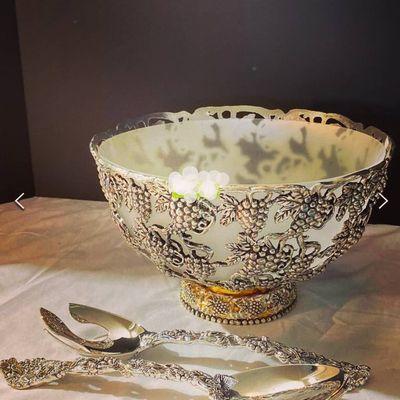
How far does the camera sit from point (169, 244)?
43cm

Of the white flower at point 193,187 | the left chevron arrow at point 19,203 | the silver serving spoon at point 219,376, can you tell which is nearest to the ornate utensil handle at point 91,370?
the silver serving spoon at point 219,376

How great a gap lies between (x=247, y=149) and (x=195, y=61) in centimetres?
14

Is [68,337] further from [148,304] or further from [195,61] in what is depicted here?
[195,61]

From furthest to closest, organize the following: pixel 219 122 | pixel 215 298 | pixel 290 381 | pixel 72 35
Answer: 1. pixel 72 35
2. pixel 219 122
3. pixel 215 298
4. pixel 290 381

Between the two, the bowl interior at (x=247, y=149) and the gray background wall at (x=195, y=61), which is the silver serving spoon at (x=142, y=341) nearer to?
the bowl interior at (x=247, y=149)

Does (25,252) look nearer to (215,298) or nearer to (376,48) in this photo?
(215,298)

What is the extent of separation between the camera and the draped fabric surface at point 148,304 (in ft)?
1.34

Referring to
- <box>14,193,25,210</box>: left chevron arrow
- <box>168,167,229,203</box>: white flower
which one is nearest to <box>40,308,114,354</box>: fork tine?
<box>168,167,229,203</box>: white flower

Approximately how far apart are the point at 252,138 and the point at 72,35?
0.27 m

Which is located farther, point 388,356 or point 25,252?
point 25,252

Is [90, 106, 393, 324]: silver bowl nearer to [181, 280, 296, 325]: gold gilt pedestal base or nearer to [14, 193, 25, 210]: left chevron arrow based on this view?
[181, 280, 296, 325]: gold gilt pedestal base

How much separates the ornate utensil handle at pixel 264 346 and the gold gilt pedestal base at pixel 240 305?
0.14 ft

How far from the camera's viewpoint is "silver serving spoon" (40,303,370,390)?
16.1 inches

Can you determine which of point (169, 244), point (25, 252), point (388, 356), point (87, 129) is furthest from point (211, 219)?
point (87, 129)
